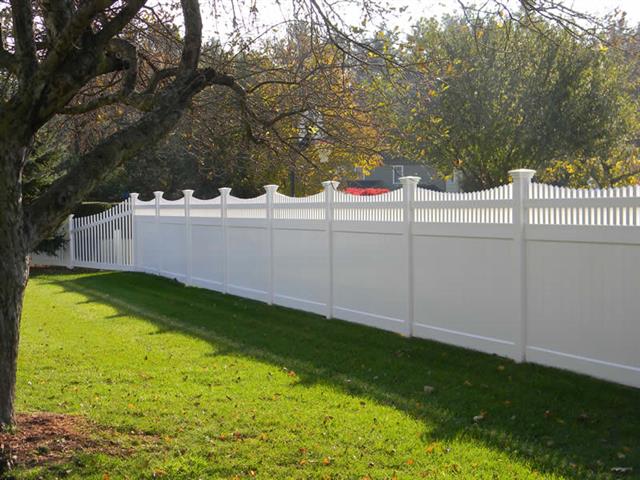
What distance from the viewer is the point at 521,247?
24.8ft

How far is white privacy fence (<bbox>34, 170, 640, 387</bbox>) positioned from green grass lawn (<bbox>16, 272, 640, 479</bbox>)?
31 centimetres

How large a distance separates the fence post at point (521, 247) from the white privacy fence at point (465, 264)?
0.03ft

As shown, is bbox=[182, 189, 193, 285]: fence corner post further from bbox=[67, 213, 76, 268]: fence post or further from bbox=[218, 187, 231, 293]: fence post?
bbox=[67, 213, 76, 268]: fence post

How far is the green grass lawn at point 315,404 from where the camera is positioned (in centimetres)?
503

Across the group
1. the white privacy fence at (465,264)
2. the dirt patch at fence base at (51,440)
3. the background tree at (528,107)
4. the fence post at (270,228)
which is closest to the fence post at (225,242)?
the white privacy fence at (465,264)

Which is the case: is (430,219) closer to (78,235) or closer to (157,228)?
(157,228)

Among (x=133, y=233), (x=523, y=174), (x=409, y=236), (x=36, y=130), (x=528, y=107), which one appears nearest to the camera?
(x=36, y=130)

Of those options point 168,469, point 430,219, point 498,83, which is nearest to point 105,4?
point 168,469

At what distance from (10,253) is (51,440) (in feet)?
4.54

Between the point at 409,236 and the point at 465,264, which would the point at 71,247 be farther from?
the point at 465,264

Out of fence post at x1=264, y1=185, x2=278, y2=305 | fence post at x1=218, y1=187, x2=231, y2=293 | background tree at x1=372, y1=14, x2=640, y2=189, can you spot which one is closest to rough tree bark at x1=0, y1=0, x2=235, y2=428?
fence post at x1=264, y1=185, x2=278, y2=305

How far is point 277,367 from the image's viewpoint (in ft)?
26.1

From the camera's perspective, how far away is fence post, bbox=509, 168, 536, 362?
7559 millimetres

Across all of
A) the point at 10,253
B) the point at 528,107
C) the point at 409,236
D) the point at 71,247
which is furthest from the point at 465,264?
the point at 71,247
